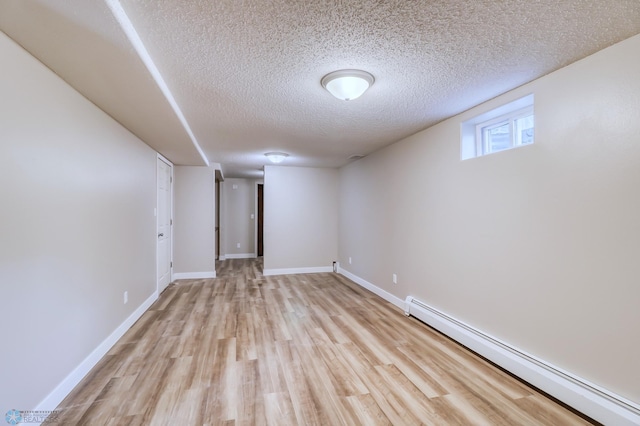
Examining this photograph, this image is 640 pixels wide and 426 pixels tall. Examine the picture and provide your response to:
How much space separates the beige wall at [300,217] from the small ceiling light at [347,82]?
3.98 m

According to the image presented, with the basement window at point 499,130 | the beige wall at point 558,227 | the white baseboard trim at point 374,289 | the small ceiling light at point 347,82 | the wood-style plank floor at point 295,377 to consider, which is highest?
the small ceiling light at point 347,82

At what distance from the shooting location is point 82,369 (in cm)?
216

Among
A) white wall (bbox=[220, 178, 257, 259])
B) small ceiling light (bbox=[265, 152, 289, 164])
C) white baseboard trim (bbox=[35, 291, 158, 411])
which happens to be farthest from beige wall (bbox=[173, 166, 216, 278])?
white wall (bbox=[220, 178, 257, 259])

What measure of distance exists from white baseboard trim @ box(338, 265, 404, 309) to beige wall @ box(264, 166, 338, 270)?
1.98ft

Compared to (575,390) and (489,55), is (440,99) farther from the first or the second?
(575,390)

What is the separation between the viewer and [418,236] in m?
3.52

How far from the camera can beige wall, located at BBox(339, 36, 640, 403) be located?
1659 mm

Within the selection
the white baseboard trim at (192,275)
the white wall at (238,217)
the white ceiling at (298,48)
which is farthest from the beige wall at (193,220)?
the white ceiling at (298,48)

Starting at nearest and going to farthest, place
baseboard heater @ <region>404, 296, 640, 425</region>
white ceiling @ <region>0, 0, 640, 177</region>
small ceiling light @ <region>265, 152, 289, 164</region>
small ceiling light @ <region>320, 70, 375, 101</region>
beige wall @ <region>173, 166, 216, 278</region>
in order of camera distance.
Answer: white ceiling @ <region>0, 0, 640, 177</region> → baseboard heater @ <region>404, 296, 640, 425</region> → small ceiling light @ <region>320, 70, 375, 101</region> → small ceiling light @ <region>265, 152, 289, 164</region> → beige wall @ <region>173, 166, 216, 278</region>

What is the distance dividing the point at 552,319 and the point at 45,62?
3767 mm

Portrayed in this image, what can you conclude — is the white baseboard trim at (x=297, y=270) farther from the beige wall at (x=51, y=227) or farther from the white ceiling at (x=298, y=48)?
the white ceiling at (x=298, y=48)

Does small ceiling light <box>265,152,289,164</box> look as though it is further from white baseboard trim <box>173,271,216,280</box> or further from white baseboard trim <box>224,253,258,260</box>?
white baseboard trim <box>224,253,258,260</box>

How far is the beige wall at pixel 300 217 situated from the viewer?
19.7ft

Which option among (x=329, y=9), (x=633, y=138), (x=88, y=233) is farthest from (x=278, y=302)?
(x=633, y=138)
